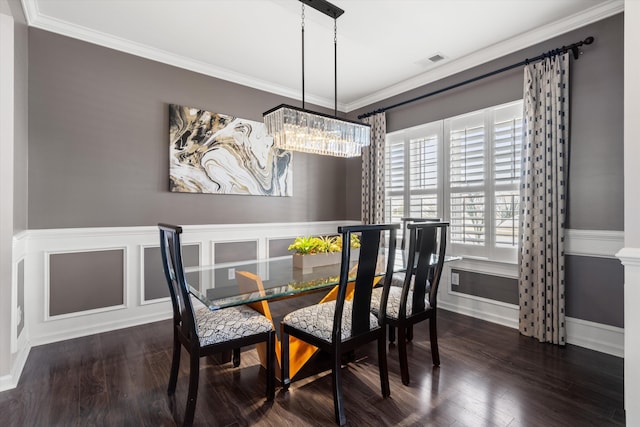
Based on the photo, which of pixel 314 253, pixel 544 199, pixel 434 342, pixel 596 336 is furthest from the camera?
pixel 544 199

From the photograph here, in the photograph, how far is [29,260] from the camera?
276cm

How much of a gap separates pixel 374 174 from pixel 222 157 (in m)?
1.99

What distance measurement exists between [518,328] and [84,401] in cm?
350

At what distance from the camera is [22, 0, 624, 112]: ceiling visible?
262 cm

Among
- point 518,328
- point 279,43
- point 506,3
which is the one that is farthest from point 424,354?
point 279,43

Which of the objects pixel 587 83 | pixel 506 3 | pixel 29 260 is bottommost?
pixel 29 260

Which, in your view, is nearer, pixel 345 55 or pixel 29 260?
pixel 29 260

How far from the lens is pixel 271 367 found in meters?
1.94

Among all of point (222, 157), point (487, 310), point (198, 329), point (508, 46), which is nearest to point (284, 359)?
point (198, 329)

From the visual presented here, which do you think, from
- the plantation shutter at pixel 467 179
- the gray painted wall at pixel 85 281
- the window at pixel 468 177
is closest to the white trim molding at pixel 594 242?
the window at pixel 468 177

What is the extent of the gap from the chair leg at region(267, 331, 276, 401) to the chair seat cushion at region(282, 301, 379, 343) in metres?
0.15

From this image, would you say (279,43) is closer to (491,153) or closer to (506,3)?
(506,3)

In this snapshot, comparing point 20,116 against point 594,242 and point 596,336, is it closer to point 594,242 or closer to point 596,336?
point 594,242

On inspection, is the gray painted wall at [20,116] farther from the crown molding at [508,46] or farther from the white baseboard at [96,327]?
the crown molding at [508,46]
